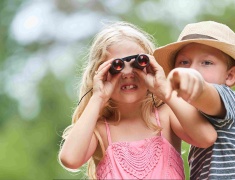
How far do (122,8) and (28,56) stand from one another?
4.54ft

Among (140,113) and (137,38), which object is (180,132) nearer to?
(140,113)

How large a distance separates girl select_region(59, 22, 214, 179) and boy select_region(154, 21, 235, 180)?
0.06m

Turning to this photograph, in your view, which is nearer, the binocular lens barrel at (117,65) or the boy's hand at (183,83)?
the boy's hand at (183,83)

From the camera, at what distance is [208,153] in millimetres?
2695

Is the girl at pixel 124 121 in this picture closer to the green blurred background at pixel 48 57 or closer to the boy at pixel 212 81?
the boy at pixel 212 81

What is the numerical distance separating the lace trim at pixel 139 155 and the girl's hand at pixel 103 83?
17 cm

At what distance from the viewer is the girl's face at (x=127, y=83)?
9.04 feet

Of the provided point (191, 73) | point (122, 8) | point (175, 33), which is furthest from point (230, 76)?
point (122, 8)

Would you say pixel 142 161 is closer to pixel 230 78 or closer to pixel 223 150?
pixel 223 150

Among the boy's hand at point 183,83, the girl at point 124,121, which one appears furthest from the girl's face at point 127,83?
the boy's hand at point 183,83

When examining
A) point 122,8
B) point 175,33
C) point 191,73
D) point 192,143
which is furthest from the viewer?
point 122,8

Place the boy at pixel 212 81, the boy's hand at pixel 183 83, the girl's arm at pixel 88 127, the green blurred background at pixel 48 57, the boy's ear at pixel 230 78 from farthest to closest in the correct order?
the green blurred background at pixel 48 57
the boy's ear at pixel 230 78
the girl's arm at pixel 88 127
the boy at pixel 212 81
the boy's hand at pixel 183 83

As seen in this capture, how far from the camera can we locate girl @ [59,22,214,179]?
8.83ft

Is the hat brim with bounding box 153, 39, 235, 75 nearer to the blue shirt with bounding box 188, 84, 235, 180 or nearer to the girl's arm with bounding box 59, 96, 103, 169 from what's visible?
the blue shirt with bounding box 188, 84, 235, 180
